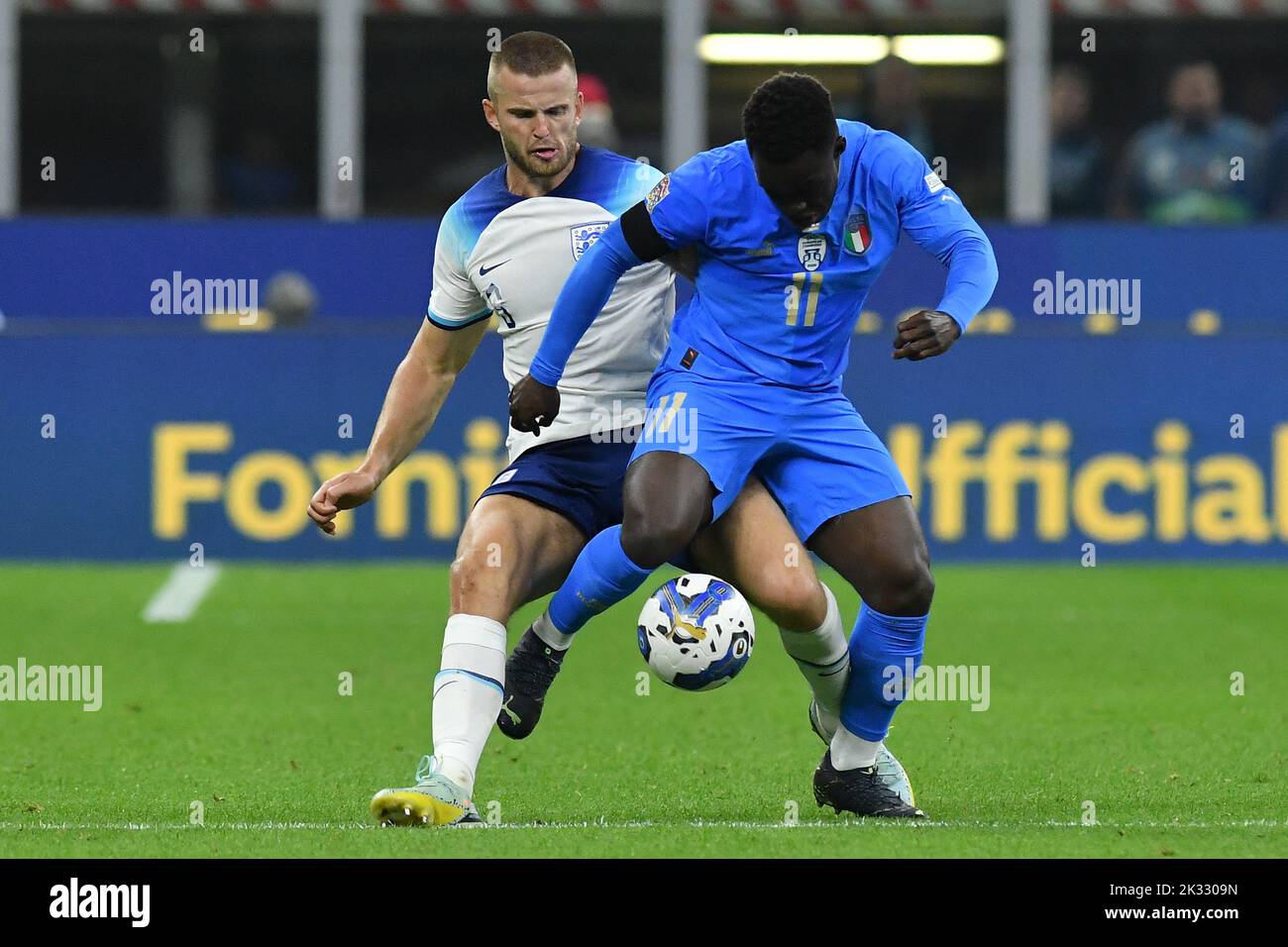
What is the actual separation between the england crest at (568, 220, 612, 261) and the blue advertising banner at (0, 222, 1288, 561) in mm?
5588

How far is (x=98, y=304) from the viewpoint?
47.2 ft

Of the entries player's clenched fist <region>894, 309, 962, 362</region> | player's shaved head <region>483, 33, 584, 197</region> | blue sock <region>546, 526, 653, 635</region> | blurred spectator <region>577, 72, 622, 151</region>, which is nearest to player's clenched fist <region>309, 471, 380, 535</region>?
blue sock <region>546, 526, 653, 635</region>

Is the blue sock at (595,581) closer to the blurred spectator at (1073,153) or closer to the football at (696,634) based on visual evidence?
the football at (696,634)

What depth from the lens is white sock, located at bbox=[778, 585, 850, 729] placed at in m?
6.46

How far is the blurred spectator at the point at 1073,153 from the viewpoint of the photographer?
15.2 metres

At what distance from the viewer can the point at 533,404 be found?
638 centimetres

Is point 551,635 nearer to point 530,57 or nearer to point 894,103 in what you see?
point 530,57

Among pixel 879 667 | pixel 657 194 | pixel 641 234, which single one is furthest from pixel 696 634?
pixel 657 194

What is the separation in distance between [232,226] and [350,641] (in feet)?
14.7

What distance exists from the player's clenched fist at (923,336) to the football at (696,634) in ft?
2.78

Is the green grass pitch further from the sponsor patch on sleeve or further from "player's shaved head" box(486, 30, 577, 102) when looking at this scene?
"player's shaved head" box(486, 30, 577, 102)

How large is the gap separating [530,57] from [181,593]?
230 inches

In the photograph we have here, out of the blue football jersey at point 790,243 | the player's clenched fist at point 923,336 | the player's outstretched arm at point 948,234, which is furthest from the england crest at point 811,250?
the player's clenched fist at point 923,336

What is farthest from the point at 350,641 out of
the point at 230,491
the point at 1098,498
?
the point at 1098,498
